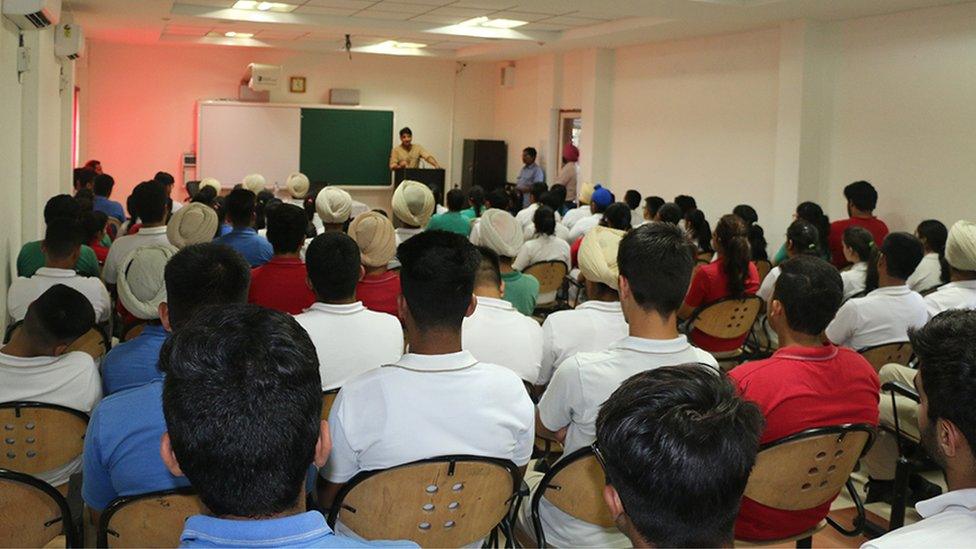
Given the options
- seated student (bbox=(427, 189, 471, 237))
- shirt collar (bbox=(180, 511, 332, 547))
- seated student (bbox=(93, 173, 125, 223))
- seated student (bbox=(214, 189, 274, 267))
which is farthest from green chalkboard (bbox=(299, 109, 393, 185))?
shirt collar (bbox=(180, 511, 332, 547))

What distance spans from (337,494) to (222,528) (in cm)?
93

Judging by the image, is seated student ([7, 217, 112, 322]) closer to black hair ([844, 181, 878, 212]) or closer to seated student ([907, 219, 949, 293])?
seated student ([907, 219, 949, 293])

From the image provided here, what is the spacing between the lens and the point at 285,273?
424 cm

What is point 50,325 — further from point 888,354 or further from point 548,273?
point 548,273

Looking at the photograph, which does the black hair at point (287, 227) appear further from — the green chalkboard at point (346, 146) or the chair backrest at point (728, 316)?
the green chalkboard at point (346, 146)

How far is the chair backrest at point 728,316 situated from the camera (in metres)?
4.78

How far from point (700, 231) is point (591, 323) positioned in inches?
142

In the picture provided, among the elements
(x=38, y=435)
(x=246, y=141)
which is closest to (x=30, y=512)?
(x=38, y=435)

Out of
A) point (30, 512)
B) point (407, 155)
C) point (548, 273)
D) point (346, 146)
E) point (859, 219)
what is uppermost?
point (346, 146)

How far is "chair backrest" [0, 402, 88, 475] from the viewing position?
2.49 meters

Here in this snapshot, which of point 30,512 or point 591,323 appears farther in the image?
point 591,323

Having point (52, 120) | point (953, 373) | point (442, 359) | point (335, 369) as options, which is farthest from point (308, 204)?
point (953, 373)

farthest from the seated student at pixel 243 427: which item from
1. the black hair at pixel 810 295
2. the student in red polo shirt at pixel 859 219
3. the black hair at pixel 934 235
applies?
the student in red polo shirt at pixel 859 219

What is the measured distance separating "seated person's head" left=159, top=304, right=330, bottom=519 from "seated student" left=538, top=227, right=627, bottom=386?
2.08 m
